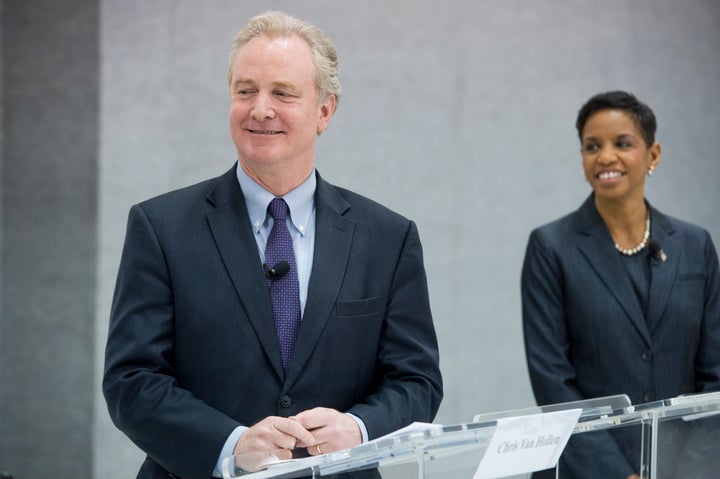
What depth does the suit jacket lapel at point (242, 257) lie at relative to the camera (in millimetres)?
2143

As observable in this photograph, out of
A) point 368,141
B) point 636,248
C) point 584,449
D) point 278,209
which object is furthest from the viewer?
point 368,141

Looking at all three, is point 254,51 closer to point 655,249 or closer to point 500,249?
point 655,249

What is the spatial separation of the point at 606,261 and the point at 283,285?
54.3 inches

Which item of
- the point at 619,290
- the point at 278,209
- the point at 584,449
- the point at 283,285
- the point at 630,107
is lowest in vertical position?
the point at 584,449

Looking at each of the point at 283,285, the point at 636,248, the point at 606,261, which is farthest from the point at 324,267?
the point at 636,248

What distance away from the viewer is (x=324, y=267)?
2.23 m

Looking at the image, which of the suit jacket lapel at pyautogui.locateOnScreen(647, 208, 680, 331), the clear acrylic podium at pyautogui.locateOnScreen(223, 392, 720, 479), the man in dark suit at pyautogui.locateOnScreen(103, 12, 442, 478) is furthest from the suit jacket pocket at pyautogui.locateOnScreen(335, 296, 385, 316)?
the suit jacket lapel at pyautogui.locateOnScreen(647, 208, 680, 331)

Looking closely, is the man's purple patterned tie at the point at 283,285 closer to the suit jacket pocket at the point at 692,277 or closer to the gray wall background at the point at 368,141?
the suit jacket pocket at the point at 692,277

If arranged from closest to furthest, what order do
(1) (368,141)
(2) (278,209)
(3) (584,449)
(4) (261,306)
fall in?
(3) (584,449) → (4) (261,306) → (2) (278,209) → (1) (368,141)

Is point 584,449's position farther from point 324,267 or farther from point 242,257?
point 242,257

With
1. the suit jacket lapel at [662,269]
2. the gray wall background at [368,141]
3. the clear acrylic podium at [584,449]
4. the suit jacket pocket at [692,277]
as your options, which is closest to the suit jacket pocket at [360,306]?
the clear acrylic podium at [584,449]

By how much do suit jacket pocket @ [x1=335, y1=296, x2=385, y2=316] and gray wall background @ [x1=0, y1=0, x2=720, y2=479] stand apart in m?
2.39

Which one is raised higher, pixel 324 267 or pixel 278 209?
pixel 278 209

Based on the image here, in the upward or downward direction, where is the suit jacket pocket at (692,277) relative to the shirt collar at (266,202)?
downward
